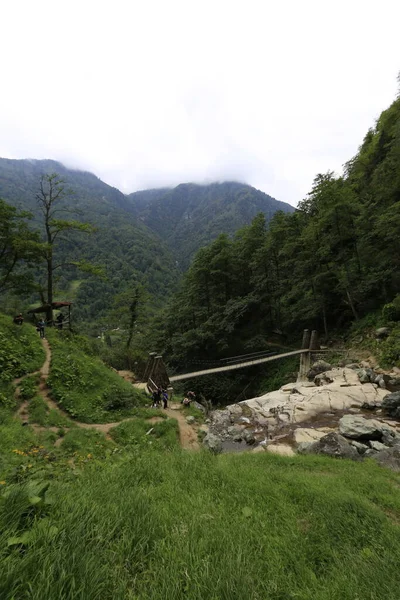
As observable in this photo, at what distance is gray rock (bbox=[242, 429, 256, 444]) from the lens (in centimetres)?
989

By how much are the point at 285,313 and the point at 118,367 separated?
18398 mm

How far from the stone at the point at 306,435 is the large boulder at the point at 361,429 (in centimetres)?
93

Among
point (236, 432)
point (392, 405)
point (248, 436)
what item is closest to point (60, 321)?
point (236, 432)

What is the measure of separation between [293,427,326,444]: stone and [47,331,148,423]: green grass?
6.43 m

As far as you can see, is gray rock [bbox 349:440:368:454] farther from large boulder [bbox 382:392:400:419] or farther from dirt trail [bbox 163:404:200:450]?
dirt trail [bbox 163:404:200:450]

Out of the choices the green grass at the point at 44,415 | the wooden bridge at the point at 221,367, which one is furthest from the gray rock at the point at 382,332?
the green grass at the point at 44,415

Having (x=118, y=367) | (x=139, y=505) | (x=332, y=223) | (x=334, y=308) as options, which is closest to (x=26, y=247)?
(x=118, y=367)

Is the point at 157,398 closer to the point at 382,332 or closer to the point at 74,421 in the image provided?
the point at 74,421

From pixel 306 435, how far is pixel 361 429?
6.09ft

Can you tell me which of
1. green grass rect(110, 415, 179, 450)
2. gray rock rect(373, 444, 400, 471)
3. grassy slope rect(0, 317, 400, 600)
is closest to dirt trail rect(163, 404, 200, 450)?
green grass rect(110, 415, 179, 450)

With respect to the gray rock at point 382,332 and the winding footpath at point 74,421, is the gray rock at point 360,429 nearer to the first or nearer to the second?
the winding footpath at point 74,421

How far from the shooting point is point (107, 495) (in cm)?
279

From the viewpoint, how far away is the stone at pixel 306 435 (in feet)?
29.6

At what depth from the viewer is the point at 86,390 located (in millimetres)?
10508
